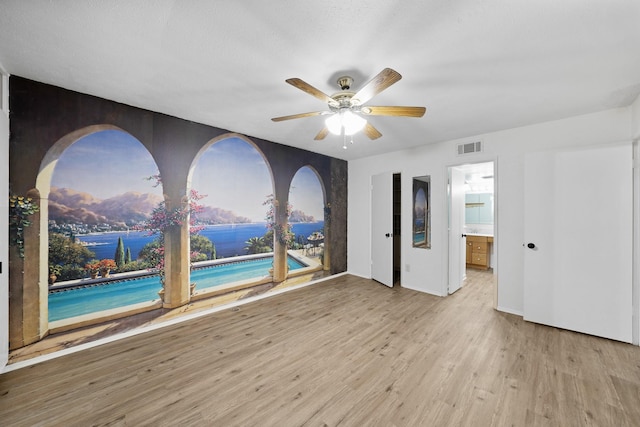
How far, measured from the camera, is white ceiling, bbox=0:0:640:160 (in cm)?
140

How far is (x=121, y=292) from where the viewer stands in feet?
8.61

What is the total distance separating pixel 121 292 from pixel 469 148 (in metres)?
4.84

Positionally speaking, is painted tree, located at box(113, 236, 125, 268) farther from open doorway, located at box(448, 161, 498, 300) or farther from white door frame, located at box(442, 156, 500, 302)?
open doorway, located at box(448, 161, 498, 300)

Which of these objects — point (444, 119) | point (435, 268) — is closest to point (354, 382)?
point (435, 268)

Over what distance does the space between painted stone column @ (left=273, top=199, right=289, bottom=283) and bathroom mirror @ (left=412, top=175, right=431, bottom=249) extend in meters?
2.27

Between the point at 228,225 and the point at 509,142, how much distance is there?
13.2 feet

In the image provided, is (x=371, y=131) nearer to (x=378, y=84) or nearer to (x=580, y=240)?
(x=378, y=84)

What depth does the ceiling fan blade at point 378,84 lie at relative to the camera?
5.00ft

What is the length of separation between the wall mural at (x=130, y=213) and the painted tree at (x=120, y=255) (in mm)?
11

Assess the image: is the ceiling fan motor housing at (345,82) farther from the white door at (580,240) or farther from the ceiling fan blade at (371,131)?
the white door at (580,240)

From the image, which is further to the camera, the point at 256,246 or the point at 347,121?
the point at 256,246

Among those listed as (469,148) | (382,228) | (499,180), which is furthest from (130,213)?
(499,180)

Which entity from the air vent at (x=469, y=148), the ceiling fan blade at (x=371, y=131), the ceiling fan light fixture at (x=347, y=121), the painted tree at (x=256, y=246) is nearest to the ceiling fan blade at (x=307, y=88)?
the ceiling fan light fixture at (x=347, y=121)

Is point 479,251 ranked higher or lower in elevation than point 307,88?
lower
